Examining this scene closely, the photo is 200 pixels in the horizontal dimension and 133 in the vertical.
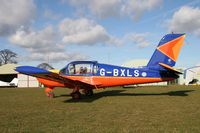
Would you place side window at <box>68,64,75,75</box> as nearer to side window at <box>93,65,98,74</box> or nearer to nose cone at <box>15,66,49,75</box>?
side window at <box>93,65,98,74</box>

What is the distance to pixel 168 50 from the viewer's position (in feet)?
52.6

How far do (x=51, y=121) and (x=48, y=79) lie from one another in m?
8.95

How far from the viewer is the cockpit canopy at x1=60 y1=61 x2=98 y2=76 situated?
16453mm

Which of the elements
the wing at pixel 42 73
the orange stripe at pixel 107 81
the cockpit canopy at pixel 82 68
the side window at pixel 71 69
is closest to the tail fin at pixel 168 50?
the orange stripe at pixel 107 81

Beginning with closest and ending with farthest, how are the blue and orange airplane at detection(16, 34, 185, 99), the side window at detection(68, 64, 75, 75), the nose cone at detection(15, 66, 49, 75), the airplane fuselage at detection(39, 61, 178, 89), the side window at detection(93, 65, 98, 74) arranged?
the nose cone at detection(15, 66, 49, 75)
the blue and orange airplane at detection(16, 34, 185, 99)
the airplane fuselage at detection(39, 61, 178, 89)
the side window at detection(93, 65, 98, 74)
the side window at detection(68, 64, 75, 75)

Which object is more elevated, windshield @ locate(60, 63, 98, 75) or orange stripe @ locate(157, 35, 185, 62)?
orange stripe @ locate(157, 35, 185, 62)

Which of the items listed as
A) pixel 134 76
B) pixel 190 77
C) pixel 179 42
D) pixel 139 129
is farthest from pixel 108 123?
pixel 190 77

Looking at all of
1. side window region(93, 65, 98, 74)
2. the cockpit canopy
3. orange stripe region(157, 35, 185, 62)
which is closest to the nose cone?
the cockpit canopy

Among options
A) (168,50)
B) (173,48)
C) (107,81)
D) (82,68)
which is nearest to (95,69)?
(82,68)

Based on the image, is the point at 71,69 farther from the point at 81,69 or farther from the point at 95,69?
the point at 95,69

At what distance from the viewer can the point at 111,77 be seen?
16312mm

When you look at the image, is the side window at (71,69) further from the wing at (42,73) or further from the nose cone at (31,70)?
the nose cone at (31,70)

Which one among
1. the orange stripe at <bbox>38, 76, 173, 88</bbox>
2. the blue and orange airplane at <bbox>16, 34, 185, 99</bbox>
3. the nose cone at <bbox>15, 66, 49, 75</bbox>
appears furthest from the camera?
the orange stripe at <bbox>38, 76, 173, 88</bbox>

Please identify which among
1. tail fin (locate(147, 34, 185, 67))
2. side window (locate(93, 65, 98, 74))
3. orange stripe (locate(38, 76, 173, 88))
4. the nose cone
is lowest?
orange stripe (locate(38, 76, 173, 88))
